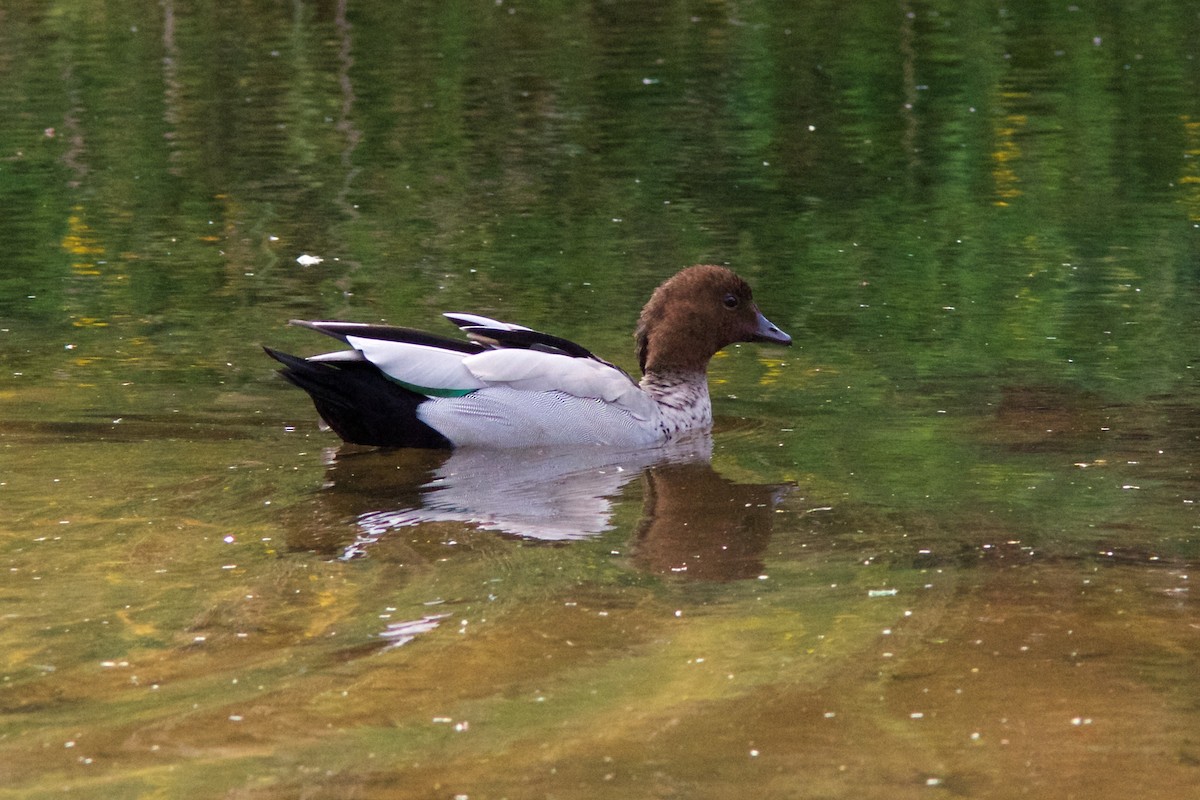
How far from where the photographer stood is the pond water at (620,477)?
5047 mm

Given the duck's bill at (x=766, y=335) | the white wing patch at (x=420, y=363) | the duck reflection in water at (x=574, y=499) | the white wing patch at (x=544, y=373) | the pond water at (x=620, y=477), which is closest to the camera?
the pond water at (x=620, y=477)

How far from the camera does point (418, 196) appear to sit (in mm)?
14641

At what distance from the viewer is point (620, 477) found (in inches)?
315

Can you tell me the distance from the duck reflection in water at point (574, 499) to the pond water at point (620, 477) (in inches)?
1.2

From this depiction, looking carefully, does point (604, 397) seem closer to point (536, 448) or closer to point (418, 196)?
point (536, 448)

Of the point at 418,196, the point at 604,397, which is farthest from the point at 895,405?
the point at 418,196

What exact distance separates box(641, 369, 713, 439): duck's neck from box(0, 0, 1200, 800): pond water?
0.13 m

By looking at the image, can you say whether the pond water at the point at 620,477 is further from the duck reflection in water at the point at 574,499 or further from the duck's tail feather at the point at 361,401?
the duck's tail feather at the point at 361,401

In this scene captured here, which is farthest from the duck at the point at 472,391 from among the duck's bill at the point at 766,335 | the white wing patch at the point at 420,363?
the duck's bill at the point at 766,335

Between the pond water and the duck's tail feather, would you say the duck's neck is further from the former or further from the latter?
the duck's tail feather

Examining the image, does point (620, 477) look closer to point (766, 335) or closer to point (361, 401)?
point (361, 401)

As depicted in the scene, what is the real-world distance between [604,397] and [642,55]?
1500cm

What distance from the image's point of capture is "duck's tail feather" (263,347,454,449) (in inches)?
321

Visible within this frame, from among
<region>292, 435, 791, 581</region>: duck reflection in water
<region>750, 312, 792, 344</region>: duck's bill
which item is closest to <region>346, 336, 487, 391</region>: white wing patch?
<region>292, 435, 791, 581</region>: duck reflection in water
